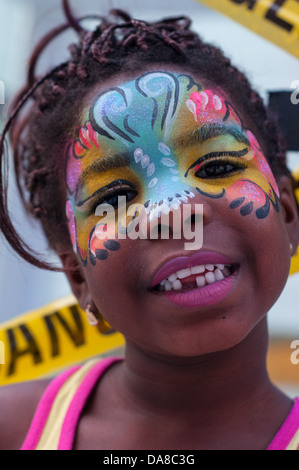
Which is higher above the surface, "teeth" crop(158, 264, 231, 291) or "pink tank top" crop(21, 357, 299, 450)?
"teeth" crop(158, 264, 231, 291)

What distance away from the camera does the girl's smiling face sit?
3.04 feet

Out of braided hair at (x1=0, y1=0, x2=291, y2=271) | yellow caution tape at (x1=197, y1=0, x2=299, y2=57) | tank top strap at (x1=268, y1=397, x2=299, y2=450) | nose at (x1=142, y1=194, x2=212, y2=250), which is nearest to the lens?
nose at (x1=142, y1=194, x2=212, y2=250)

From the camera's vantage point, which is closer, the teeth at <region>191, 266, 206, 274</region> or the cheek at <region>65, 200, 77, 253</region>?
the teeth at <region>191, 266, 206, 274</region>

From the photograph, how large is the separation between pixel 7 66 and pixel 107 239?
1390 mm

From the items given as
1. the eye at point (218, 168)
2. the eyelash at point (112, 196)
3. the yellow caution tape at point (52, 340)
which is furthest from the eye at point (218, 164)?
the yellow caution tape at point (52, 340)

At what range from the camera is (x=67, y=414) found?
46.5 inches

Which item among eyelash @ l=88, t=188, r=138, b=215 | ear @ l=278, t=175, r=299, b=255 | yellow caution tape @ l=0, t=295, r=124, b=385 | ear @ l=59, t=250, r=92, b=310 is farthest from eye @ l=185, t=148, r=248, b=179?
yellow caution tape @ l=0, t=295, r=124, b=385

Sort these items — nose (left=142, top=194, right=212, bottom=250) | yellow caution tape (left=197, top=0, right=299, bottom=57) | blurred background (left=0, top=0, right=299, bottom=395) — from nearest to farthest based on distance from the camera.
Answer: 1. nose (left=142, top=194, right=212, bottom=250)
2. yellow caution tape (left=197, top=0, right=299, bottom=57)
3. blurred background (left=0, top=0, right=299, bottom=395)

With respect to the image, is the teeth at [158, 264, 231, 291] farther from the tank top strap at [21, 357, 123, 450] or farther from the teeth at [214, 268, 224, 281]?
the tank top strap at [21, 357, 123, 450]

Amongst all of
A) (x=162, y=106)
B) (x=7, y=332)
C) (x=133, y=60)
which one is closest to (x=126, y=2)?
(x=133, y=60)

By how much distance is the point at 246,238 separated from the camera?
3.10 ft

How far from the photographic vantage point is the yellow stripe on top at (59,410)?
3.78 ft

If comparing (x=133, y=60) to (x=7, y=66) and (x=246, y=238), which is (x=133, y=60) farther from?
(x=7, y=66)

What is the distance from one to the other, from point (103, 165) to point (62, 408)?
0.54 m
